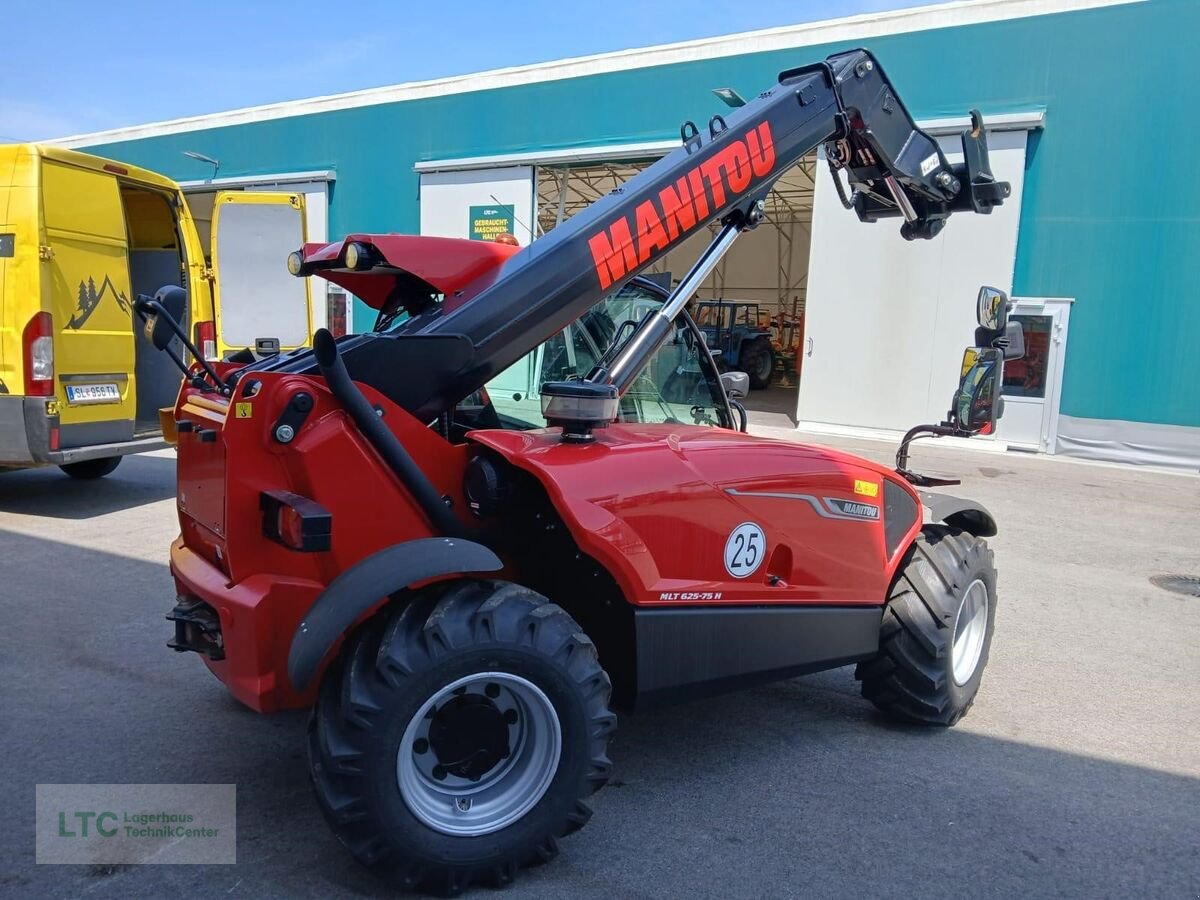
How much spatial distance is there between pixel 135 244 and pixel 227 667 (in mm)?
7612

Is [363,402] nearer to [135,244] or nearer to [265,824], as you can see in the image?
[265,824]

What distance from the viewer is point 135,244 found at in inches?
357

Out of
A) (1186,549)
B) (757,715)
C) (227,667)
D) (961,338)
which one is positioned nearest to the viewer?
(227,667)

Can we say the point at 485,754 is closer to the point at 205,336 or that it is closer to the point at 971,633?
the point at 971,633

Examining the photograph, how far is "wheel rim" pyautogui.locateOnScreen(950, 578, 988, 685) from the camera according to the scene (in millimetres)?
4234

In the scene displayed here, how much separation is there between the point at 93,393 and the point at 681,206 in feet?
19.0

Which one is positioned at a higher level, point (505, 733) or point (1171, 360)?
point (1171, 360)

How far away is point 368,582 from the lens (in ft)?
8.68

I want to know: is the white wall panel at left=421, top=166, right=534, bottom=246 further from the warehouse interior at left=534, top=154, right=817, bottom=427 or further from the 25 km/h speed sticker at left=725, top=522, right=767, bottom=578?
the 25 km/h speed sticker at left=725, top=522, right=767, bottom=578

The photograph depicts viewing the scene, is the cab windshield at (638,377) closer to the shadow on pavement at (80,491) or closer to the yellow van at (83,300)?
the yellow van at (83,300)

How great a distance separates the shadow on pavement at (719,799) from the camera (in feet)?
9.18

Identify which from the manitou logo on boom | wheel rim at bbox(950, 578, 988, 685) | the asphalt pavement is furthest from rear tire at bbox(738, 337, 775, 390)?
the manitou logo on boom

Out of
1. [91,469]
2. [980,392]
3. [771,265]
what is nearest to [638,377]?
[980,392]

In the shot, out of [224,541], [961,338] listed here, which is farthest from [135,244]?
[961,338]
